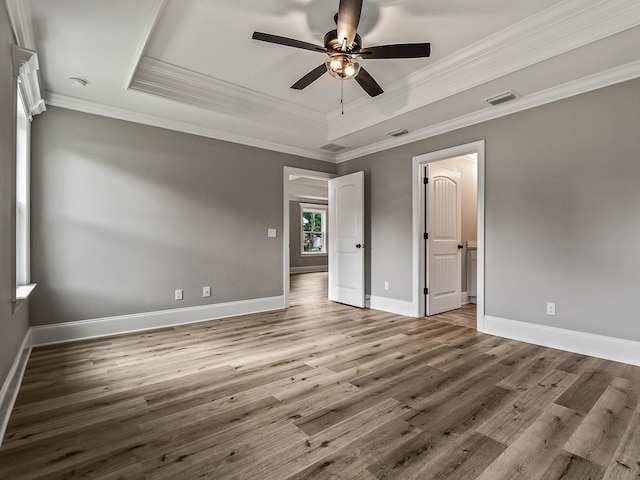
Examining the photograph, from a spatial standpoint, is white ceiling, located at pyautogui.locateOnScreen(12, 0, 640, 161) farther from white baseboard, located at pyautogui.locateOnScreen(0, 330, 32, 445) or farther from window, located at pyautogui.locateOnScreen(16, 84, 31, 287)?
white baseboard, located at pyautogui.locateOnScreen(0, 330, 32, 445)

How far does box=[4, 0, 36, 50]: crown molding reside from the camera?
2014mm

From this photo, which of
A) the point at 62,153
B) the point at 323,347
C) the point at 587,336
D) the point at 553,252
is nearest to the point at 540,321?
the point at 587,336

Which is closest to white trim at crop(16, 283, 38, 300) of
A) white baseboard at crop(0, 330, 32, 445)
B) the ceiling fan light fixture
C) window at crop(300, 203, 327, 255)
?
white baseboard at crop(0, 330, 32, 445)

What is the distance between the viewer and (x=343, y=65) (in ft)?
8.02

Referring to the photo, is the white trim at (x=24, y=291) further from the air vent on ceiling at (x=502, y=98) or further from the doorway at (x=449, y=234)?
the air vent on ceiling at (x=502, y=98)

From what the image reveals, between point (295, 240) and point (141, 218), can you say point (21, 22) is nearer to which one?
point (141, 218)

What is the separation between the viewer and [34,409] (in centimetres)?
199

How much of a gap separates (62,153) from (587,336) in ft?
18.0

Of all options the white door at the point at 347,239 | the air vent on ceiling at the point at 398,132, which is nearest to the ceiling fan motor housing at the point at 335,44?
the air vent on ceiling at the point at 398,132

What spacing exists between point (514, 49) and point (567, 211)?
1.58m

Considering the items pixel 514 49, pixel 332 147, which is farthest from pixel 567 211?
pixel 332 147

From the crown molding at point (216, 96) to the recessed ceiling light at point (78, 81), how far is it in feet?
1.33

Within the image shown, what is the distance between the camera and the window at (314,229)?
10.6m

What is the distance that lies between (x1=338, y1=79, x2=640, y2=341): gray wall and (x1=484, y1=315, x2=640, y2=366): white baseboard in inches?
2.4
